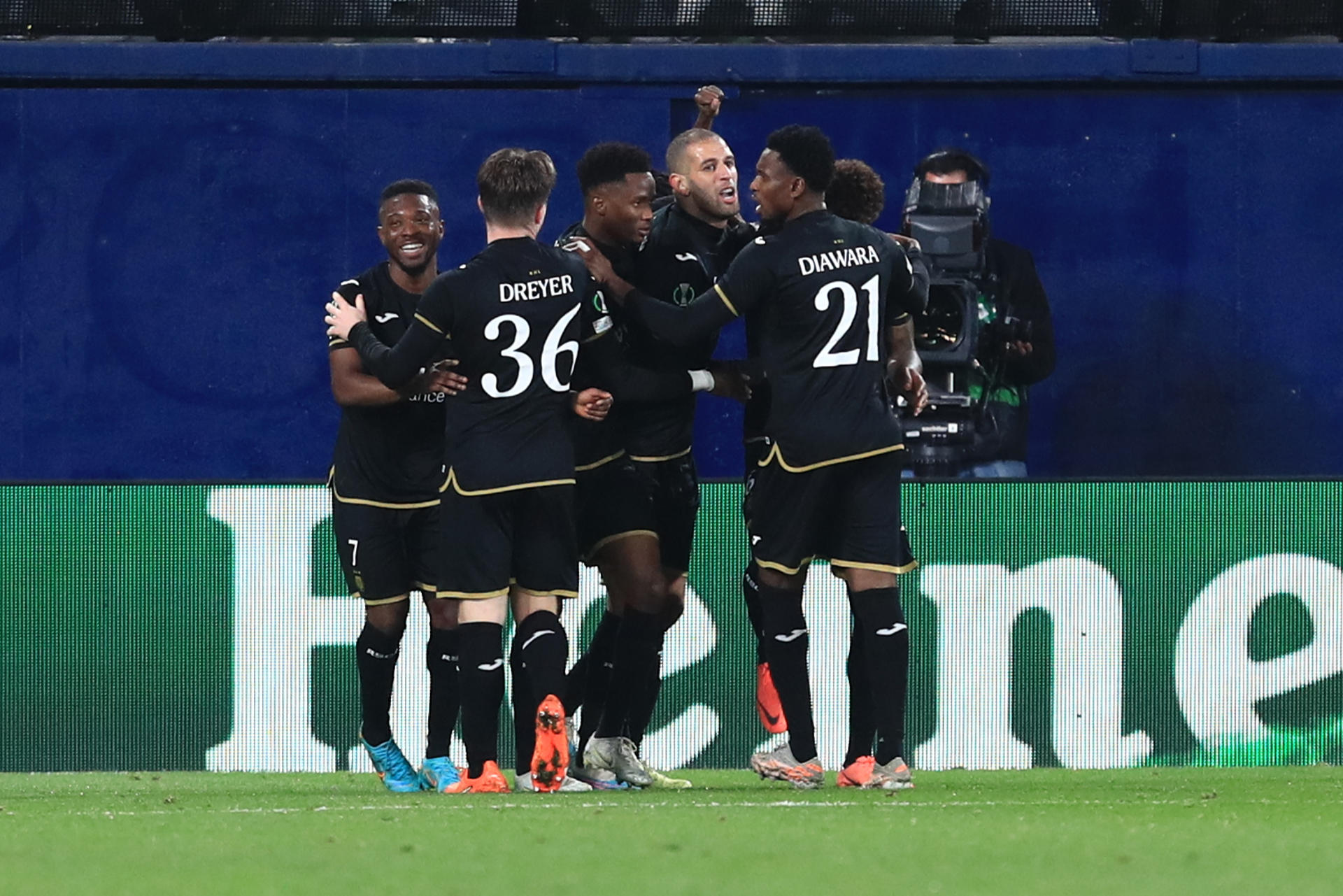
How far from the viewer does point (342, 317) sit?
7.80 metres

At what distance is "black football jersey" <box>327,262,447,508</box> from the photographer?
8.09 meters

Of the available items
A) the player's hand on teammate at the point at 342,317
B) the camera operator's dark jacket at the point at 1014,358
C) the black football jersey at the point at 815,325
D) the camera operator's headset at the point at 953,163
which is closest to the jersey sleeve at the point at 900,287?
the black football jersey at the point at 815,325

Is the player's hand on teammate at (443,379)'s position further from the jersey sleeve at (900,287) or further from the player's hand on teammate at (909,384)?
the player's hand on teammate at (909,384)

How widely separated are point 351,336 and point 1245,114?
8273 mm

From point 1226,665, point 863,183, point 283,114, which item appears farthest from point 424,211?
point 283,114

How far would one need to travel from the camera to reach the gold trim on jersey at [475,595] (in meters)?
7.33

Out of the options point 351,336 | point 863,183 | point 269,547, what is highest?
point 863,183

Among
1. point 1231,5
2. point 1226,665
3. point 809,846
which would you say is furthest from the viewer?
point 1231,5

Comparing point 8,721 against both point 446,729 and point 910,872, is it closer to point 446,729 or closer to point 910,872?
point 446,729

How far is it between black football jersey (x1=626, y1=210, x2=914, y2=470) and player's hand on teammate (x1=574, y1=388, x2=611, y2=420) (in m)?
0.28

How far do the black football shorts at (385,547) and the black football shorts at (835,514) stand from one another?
4.41 ft

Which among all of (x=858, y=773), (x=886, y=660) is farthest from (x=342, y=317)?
(x=858, y=773)

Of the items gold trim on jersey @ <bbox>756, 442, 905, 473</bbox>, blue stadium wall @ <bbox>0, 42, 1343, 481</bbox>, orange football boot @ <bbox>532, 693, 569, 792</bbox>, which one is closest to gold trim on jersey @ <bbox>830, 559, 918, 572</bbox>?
gold trim on jersey @ <bbox>756, 442, 905, 473</bbox>

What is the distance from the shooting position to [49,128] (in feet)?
46.8
